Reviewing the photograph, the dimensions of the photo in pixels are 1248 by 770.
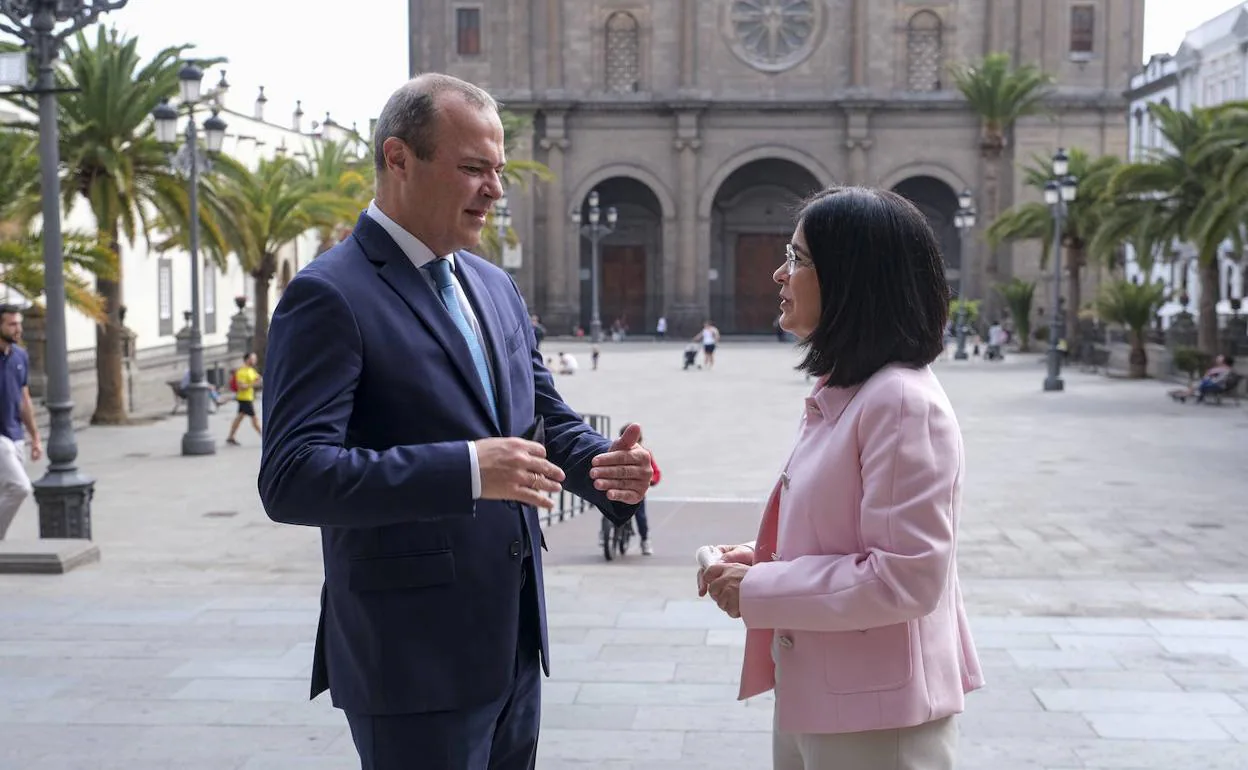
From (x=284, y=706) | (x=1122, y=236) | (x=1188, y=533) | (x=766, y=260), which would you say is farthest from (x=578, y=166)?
(x=284, y=706)

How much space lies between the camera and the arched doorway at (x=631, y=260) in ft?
201

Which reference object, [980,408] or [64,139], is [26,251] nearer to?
[64,139]

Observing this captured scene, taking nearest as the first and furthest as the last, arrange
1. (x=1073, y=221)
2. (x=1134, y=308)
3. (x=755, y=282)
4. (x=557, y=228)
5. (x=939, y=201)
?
(x=1134, y=308), (x=1073, y=221), (x=557, y=228), (x=939, y=201), (x=755, y=282)

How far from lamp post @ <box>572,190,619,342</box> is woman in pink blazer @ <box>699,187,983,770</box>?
168 feet

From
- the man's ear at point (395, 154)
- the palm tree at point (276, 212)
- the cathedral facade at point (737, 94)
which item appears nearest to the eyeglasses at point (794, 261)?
the man's ear at point (395, 154)

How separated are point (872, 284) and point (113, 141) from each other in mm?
22323

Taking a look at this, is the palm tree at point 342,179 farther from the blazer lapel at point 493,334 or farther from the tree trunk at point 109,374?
the blazer lapel at point 493,334

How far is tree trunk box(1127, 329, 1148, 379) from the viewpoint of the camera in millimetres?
35938

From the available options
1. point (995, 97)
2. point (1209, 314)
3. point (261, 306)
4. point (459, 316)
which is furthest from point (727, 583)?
point (995, 97)

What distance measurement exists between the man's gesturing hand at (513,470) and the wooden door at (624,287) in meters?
58.5

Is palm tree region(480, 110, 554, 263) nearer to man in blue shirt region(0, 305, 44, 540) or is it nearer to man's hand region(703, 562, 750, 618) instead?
man in blue shirt region(0, 305, 44, 540)

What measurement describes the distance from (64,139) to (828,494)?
879 inches

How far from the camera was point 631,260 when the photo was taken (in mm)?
61625

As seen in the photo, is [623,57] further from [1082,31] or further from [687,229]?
[1082,31]
